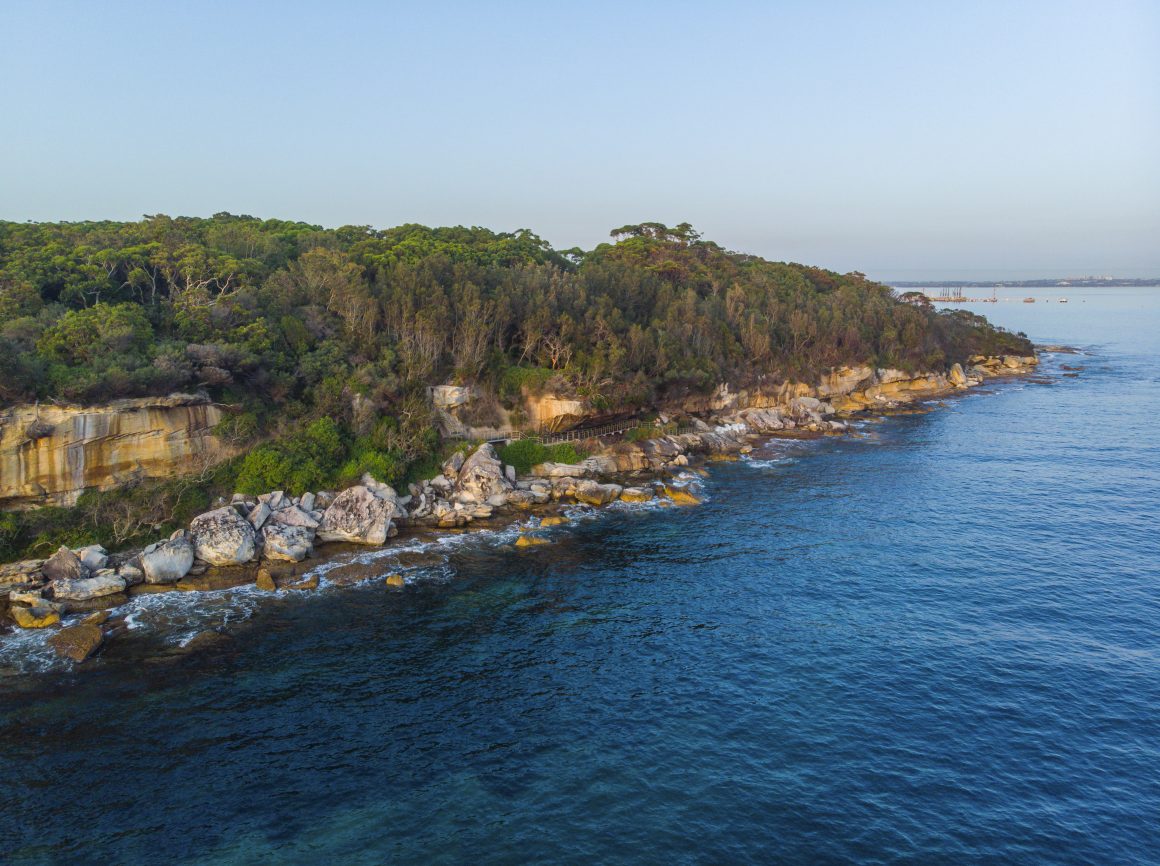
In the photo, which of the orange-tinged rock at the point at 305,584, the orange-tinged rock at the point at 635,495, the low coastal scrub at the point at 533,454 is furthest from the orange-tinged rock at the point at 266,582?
the orange-tinged rock at the point at 635,495

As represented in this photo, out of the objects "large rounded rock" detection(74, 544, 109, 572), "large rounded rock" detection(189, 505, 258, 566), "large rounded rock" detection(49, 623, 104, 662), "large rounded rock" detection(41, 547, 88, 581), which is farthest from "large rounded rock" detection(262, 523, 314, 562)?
"large rounded rock" detection(49, 623, 104, 662)

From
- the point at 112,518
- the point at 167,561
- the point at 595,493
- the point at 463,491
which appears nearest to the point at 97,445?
the point at 112,518

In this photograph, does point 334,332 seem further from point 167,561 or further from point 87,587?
point 87,587

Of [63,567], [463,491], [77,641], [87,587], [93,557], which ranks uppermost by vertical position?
[463,491]

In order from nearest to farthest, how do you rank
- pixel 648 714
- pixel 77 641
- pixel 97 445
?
pixel 648 714 → pixel 77 641 → pixel 97 445

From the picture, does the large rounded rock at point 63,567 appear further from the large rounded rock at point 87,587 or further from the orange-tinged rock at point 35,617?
the orange-tinged rock at point 35,617

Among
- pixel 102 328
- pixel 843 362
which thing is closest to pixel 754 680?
pixel 102 328
